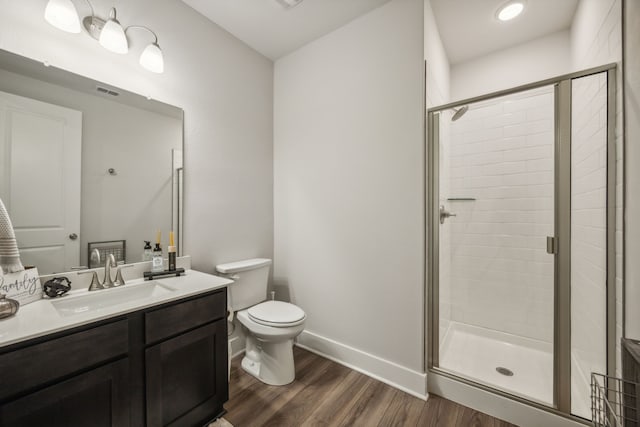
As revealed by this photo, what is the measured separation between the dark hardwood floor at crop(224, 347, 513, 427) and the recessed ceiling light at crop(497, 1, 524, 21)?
2.64 m

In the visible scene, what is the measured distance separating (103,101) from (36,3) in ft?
1.48

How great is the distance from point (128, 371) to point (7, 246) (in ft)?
2.37

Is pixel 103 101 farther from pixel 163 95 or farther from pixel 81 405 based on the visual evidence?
pixel 81 405

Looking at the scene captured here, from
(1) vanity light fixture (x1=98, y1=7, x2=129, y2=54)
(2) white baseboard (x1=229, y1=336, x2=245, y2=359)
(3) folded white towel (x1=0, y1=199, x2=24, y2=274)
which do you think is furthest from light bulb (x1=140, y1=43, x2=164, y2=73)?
(2) white baseboard (x1=229, y1=336, x2=245, y2=359)

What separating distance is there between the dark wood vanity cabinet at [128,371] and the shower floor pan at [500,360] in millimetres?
1516

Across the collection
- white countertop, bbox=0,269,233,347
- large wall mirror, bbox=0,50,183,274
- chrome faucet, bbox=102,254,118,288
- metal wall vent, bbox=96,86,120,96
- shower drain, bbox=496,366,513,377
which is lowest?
shower drain, bbox=496,366,513,377

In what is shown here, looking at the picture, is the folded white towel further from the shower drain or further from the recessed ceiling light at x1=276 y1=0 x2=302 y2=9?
the shower drain

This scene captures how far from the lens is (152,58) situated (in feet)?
5.01

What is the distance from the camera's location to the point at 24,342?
0.83m

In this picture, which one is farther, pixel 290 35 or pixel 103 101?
pixel 290 35

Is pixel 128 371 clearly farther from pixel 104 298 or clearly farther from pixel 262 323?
pixel 262 323

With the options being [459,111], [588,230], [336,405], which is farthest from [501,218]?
[336,405]

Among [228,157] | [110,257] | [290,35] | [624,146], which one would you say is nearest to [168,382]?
[110,257]

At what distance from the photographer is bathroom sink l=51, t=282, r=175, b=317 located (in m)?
1.19
